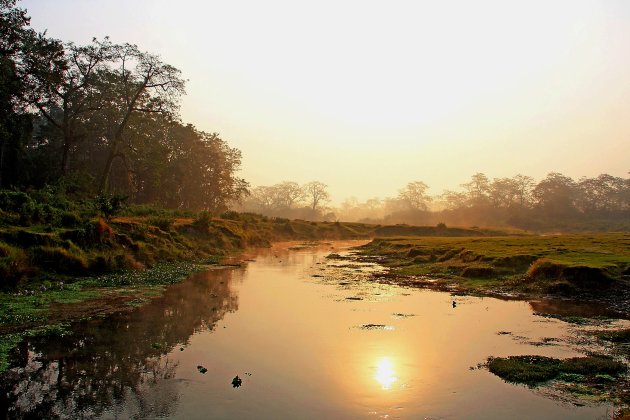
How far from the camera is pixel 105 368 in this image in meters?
10.4

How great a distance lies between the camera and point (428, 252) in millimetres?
37031

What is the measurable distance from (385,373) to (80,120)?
63.1 meters

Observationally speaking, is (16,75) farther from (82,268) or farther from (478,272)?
(478,272)

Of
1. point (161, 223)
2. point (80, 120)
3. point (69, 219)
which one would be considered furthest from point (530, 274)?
point (80, 120)

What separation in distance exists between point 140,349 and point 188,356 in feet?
4.76

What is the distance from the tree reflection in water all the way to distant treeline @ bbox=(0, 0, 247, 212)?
95.6 feet

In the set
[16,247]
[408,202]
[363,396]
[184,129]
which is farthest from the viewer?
[408,202]

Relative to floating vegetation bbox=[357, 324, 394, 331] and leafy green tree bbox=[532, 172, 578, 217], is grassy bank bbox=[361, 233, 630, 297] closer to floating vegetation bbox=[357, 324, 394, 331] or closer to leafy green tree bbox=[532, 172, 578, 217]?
floating vegetation bbox=[357, 324, 394, 331]

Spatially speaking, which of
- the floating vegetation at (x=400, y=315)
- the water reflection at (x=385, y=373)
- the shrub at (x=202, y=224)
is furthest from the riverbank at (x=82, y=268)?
the floating vegetation at (x=400, y=315)

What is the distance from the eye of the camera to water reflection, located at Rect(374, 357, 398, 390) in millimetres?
10102

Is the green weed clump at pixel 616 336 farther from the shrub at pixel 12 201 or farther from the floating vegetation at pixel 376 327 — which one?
the shrub at pixel 12 201

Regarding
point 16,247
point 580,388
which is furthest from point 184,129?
point 580,388

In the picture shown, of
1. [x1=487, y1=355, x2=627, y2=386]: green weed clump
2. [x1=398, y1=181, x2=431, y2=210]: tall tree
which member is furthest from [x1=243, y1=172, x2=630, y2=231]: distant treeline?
[x1=487, y1=355, x2=627, y2=386]: green weed clump

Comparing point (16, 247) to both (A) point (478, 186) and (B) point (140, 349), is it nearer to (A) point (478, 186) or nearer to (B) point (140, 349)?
(B) point (140, 349)
